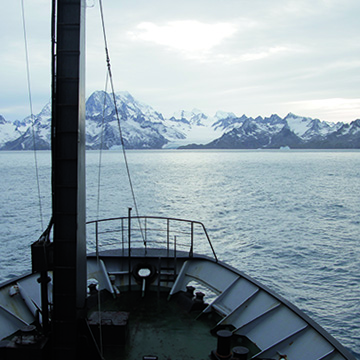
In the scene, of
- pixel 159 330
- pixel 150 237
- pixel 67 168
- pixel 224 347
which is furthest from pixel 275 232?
pixel 67 168

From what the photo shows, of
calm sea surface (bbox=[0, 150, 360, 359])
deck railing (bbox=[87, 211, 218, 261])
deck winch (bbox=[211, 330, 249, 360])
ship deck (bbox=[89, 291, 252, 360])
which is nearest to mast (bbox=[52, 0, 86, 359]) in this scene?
ship deck (bbox=[89, 291, 252, 360])

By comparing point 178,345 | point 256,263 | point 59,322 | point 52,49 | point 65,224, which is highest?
point 52,49

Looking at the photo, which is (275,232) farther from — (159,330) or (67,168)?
(67,168)

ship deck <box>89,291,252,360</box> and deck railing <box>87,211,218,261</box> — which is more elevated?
ship deck <box>89,291,252,360</box>

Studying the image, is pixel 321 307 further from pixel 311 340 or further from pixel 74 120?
pixel 74 120

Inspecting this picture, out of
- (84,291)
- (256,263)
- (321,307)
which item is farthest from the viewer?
(256,263)

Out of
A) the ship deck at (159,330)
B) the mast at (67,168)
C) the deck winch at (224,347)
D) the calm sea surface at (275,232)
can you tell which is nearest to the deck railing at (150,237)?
the calm sea surface at (275,232)

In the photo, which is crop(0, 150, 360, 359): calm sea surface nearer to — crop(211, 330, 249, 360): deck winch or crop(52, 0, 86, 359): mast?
crop(211, 330, 249, 360): deck winch

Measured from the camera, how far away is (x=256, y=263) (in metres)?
24.5

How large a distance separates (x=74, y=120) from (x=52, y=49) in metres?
1.34

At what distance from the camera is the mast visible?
7.17 metres

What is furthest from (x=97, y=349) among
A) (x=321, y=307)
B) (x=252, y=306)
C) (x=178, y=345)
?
(x=321, y=307)

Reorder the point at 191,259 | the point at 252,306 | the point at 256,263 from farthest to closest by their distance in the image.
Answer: the point at 256,263
the point at 191,259
the point at 252,306

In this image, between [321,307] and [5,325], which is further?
[321,307]
